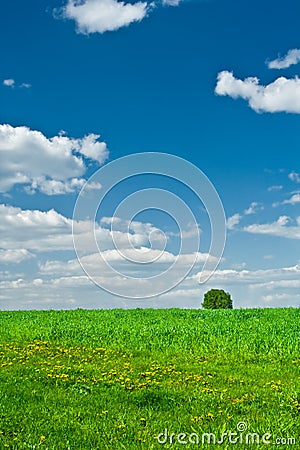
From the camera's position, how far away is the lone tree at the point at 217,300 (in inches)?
2193

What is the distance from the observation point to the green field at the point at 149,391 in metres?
9.15

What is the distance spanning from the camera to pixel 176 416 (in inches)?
405

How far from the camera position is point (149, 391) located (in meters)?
11.9

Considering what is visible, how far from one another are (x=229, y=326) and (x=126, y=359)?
898 cm

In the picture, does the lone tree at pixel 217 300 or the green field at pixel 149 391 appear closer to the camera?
the green field at pixel 149 391

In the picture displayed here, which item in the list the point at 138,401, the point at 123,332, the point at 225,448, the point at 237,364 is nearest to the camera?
the point at 225,448

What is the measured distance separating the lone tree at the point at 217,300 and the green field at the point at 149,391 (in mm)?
33156

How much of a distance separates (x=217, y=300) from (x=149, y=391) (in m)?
44.9

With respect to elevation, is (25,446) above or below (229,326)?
below

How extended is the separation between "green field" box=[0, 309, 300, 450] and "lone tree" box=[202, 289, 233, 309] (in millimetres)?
33156

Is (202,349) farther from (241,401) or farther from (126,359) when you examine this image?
(241,401)

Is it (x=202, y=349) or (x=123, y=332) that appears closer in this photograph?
(x=202, y=349)

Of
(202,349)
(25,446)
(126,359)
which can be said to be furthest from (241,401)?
(202,349)

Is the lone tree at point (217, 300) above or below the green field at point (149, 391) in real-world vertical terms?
above
